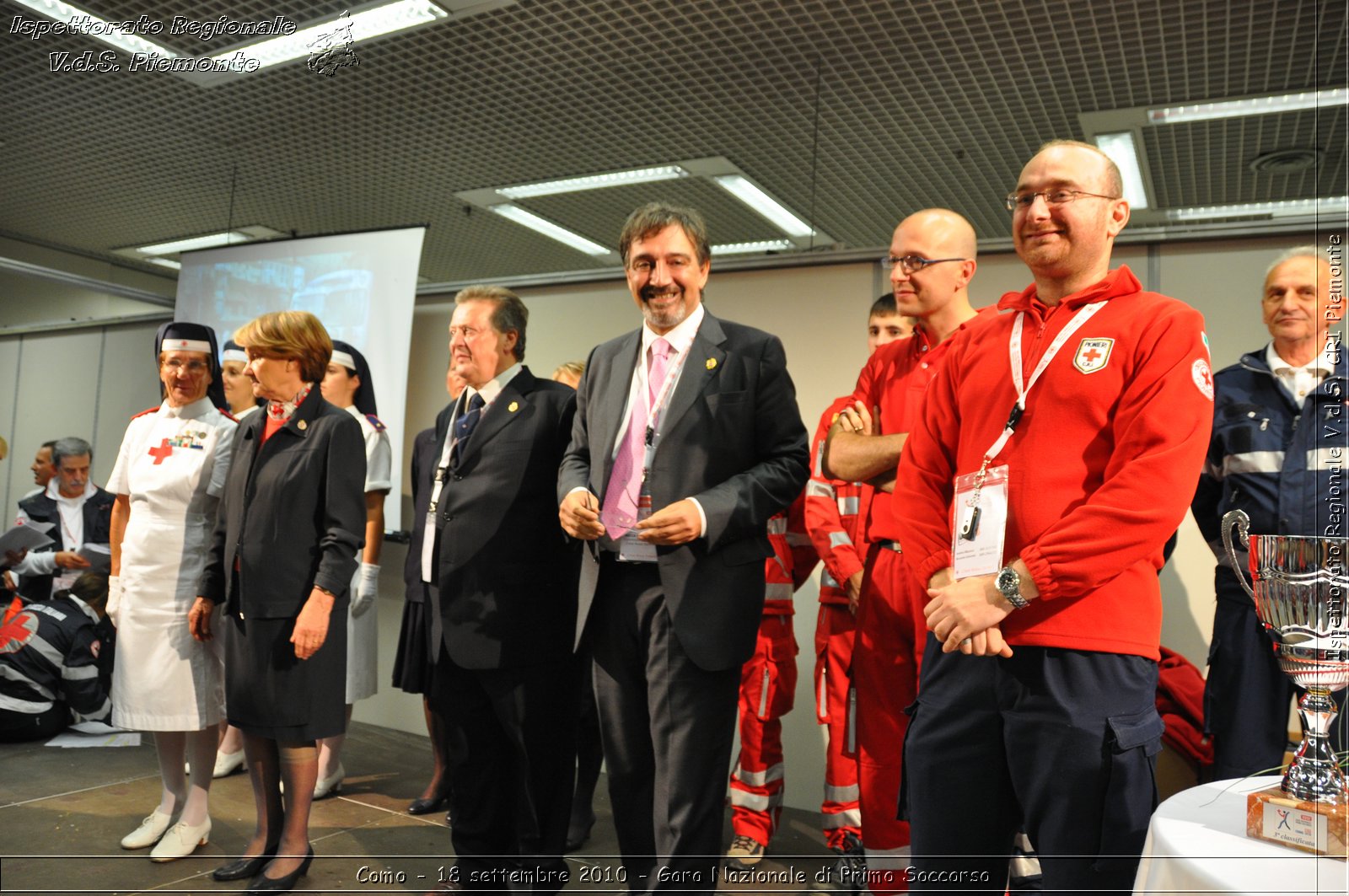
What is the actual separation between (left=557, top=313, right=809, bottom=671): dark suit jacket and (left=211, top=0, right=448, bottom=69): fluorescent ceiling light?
3.15 metres

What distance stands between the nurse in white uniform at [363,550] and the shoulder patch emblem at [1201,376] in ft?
8.94

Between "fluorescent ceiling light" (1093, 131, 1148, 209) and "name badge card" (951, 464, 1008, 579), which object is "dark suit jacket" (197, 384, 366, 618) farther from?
"fluorescent ceiling light" (1093, 131, 1148, 209)

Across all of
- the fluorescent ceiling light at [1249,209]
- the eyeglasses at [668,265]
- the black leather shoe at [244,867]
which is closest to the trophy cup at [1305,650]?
the eyeglasses at [668,265]

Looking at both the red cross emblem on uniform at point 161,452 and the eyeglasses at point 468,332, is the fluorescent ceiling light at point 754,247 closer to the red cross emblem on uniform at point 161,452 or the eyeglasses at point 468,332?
the eyeglasses at point 468,332

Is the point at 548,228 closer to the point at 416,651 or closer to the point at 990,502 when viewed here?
the point at 416,651

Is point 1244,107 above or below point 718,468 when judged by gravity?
above

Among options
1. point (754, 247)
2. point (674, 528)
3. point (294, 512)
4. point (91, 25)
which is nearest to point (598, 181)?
point (754, 247)

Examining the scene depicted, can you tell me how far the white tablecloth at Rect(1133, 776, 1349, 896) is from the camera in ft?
3.01

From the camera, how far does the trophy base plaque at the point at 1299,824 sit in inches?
38.5

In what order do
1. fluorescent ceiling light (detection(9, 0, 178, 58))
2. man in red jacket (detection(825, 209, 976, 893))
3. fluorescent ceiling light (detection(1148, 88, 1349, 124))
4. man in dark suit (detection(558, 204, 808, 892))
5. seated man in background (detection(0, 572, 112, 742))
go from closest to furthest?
man in dark suit (detection(558, 204, 808, 892)) < man in red jacket (detection(825, 209, 976, 893)) < seated man in background (detection(0, 572, 112, 742)) < fluorescent ceiling light (detection(9, 0, 178, 58)) < fluorescent ceiling light (detection(1148, 88, 1349, 124))

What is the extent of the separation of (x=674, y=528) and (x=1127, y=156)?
5404mm

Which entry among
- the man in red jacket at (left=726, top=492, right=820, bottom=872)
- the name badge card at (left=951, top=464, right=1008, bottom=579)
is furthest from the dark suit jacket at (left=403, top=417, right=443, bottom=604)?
the name badge card at (left=951, top=464, right=1008, bottom=579)

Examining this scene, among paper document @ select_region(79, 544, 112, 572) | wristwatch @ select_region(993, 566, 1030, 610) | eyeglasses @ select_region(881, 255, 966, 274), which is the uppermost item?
eyeglasses @ select_region(881, 255, 966, 274)

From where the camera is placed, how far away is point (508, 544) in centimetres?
237
